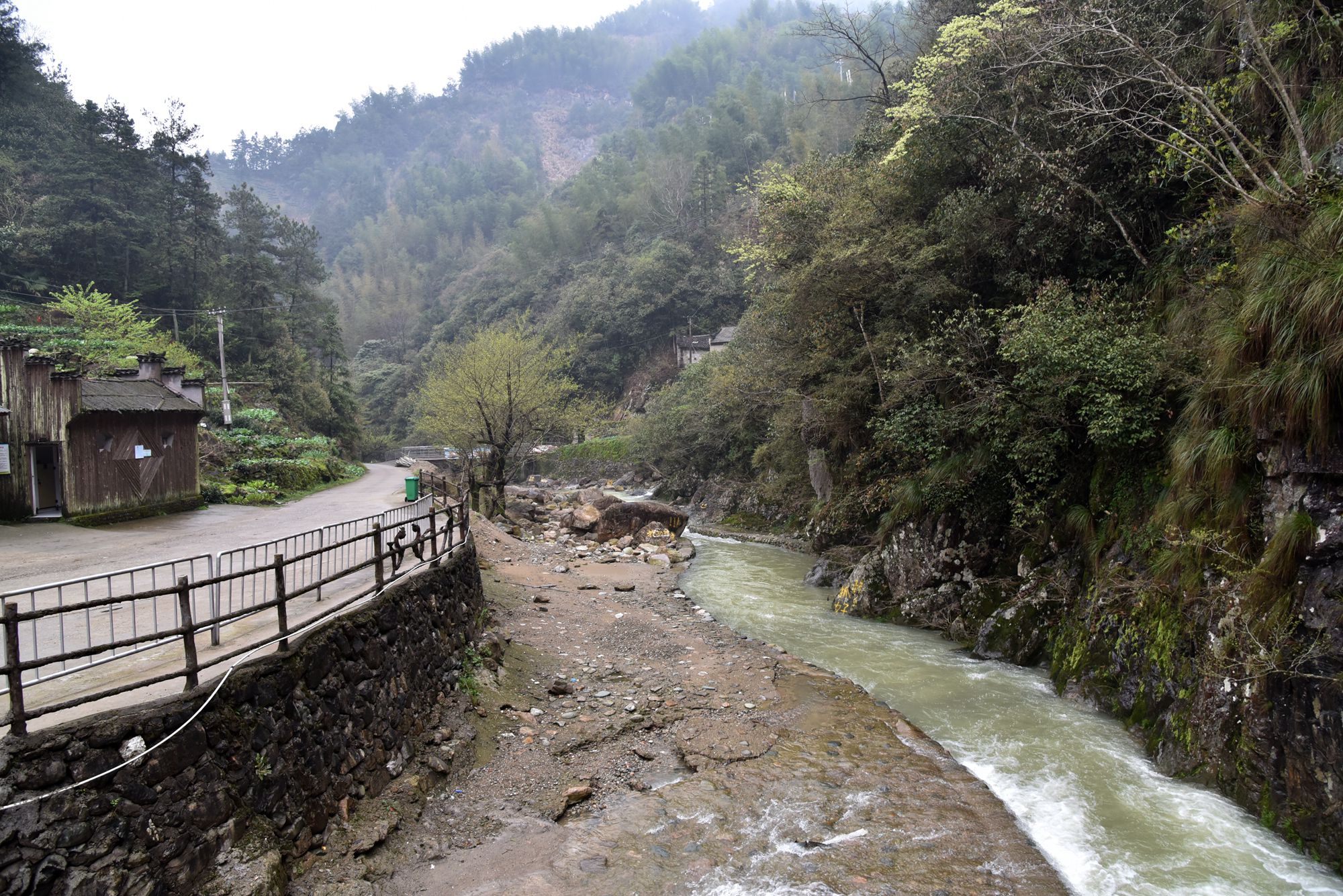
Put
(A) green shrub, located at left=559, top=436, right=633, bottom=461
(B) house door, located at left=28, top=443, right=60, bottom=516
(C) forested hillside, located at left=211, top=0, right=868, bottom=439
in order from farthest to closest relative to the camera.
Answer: (C) forested hillside, located at left=211, top=0, right=868, bottom=439
(A) green shrub, located at left=559, top=436, right=633, bottom=461
(B) house door, located at left=28, top=443, right=60, bottom=516

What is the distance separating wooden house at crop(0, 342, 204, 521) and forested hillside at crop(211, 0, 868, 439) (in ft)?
71.7

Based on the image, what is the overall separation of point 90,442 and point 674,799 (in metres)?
14.4

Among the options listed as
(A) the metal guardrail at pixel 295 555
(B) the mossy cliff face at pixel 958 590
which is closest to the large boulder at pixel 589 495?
(B) the mossy cliff face at pixel 958 590

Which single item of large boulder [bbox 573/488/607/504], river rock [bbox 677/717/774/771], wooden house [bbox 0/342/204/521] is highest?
wooden house [bbox 0/342/204/521]

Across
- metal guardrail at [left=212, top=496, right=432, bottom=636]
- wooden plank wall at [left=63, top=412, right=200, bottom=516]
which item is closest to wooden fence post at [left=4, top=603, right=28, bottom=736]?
metal guardrail at [left=212, top=496, right=432, bottom=636]

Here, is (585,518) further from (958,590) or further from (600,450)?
(600,450)

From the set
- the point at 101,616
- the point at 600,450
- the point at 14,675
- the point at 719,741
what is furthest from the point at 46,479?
the point at 600,450

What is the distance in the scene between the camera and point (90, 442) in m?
14.4

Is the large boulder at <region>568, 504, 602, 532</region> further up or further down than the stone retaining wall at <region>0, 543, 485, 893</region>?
further down

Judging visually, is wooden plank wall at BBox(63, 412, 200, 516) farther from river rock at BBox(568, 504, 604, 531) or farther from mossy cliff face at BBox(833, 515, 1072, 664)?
mossy cliff face at BBox(833, 515, 1072, 664)

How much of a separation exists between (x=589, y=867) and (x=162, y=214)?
46217 millimetres

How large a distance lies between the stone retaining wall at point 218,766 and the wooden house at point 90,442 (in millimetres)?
10280

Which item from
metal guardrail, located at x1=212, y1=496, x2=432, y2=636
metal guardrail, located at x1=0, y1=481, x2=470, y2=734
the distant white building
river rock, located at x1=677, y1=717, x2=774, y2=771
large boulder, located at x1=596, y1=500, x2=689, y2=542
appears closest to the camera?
metal guardrail, located at x1=0, y1=481, x2=470, y2=734

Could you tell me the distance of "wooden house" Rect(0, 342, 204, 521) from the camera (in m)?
13.6
